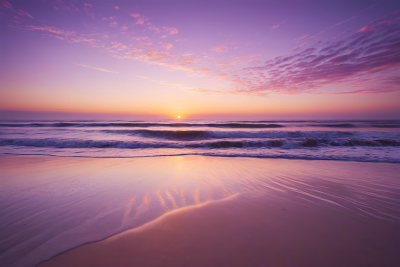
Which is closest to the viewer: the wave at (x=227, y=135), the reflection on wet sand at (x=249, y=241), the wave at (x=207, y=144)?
the reflection on wet sand at (x=249, y=241)

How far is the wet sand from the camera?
198 cm

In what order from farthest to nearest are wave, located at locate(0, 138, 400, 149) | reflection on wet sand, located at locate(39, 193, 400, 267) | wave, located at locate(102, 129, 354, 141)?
wave, located at locate(102, 129, 354, 141) < wave, located at locate(0, 138, 400, 149) < reflection on wet sand, located at locate(39, 193, 400, 267)

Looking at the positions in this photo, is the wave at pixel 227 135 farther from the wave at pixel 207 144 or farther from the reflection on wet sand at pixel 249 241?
the reflection on wet sand at pixel 249 241

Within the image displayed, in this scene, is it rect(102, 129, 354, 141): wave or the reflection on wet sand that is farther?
rect(102, 129, 354, 141): wave

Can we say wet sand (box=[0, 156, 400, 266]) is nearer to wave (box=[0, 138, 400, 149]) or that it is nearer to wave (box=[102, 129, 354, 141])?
wave (box=[0, 138, 400, 149])

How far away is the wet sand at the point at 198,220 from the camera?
1.98 m

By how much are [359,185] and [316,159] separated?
3.76 m

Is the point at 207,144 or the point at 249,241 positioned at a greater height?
the point at 249,241

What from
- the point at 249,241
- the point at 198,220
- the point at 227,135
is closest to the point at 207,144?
the point at 227,135

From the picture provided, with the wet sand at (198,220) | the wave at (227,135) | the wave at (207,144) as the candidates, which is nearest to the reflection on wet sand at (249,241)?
the wet sand at (198,220)

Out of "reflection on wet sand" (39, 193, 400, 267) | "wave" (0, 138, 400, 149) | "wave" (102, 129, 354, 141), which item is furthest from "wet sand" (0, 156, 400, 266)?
"wave" (102, 129, 354, 141)

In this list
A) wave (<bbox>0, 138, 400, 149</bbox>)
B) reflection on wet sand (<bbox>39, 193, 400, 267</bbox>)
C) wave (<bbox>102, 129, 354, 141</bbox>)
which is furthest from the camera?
wave (<bbox>102, 129, 354, 141</bbox>)

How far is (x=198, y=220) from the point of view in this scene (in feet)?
9.02

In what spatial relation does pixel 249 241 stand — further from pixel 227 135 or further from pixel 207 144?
pixel 227 135
